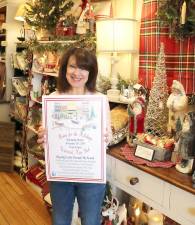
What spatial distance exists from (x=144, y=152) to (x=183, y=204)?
0.36 m

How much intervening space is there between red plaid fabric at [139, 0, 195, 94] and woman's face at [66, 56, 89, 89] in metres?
0.61

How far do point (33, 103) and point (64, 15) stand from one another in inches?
37.3

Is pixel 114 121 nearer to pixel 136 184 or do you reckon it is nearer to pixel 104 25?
pixel 136 184

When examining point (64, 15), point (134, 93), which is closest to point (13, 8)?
point (64, 15)

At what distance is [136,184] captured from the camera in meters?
1.72

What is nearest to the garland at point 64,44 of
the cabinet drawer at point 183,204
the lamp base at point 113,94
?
the lamp base at point 113,94

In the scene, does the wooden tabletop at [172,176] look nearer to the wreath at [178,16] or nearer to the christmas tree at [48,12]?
the wreath at [178,16]

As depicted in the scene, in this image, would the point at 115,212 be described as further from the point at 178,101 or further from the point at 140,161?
the point at 178,101

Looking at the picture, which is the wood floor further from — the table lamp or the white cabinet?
the table lamp

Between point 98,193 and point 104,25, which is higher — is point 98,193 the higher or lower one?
the lower one

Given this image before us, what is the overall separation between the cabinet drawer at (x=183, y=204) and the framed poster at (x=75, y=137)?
1.18 ft

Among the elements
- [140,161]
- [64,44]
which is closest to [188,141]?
[140,161]

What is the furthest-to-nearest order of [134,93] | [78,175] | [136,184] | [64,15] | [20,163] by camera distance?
[20,163]
[64,15]
[134,93]
[136,184]
[78,175]

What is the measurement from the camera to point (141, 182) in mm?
1685
